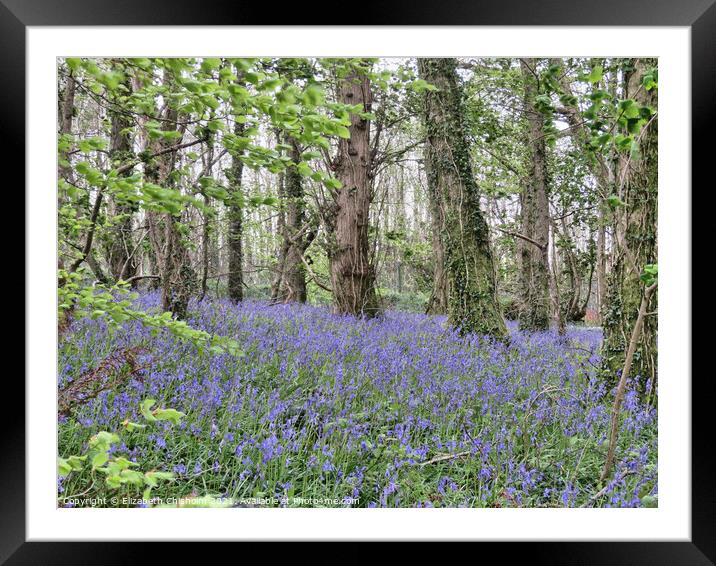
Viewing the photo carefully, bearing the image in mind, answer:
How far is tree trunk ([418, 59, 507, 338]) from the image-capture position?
10.3 ft

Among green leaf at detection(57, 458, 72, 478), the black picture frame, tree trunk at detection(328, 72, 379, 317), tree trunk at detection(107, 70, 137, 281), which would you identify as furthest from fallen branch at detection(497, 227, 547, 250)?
green leaf at detection(57, 458, 72, 478)

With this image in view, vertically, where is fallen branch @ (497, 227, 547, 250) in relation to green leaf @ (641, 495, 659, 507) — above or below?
above

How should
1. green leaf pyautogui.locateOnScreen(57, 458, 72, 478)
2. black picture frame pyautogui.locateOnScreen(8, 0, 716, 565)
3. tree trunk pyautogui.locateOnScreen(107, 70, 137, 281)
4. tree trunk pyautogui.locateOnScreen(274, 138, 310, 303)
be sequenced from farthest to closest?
tree trunk pyautogui.locateOnScreen(274, 138, 310, 303), tree trunk pyautogui.locateOnScreen(107, 70, 137, 281), black picture frame pyautogui.locateOnScreen(8, 0, 716, 565), green leaf pyautogui.locateOnScreen(57, 458, 72, 478)

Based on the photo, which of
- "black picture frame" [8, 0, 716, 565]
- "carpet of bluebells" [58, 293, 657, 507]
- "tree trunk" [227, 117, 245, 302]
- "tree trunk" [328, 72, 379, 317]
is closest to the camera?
"black picture frame" [8, 0, 716, 565]

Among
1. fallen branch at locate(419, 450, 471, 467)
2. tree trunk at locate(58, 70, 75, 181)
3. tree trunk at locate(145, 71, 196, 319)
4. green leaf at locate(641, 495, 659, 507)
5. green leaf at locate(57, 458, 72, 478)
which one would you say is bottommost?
green leaf at locate(641, 495, 659, 507)

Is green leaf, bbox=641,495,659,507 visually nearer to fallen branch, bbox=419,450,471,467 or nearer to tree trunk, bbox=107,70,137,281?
fallen branch, bbox=419,450,471,467

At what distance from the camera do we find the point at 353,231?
3.66m

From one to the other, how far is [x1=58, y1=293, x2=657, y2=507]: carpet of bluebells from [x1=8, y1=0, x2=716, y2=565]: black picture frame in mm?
240

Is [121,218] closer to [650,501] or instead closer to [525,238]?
[525,238]
